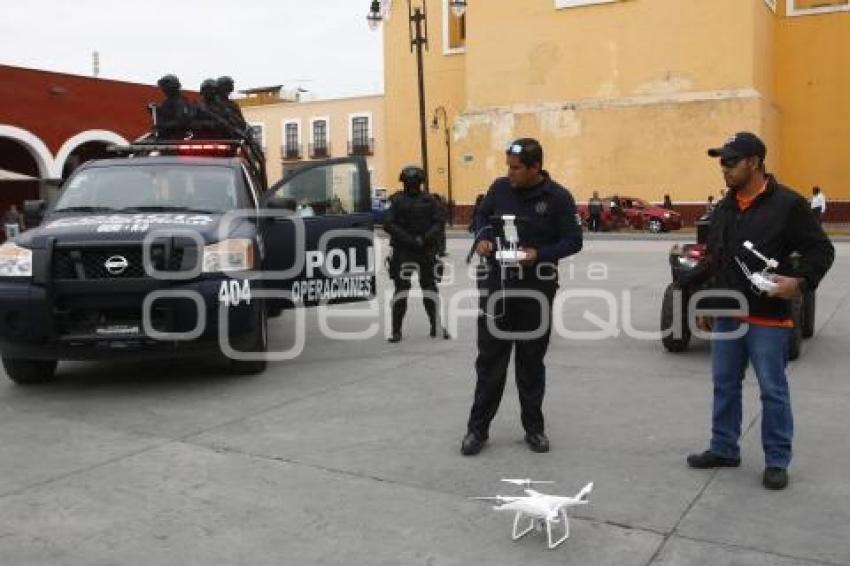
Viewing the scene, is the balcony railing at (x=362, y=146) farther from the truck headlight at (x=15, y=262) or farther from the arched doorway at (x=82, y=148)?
the truck headlight at (x=15, y=262)

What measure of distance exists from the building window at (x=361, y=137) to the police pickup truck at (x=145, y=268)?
54.7 metres

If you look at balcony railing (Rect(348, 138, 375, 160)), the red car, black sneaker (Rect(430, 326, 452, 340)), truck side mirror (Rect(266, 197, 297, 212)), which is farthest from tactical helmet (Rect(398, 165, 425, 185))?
balcony railing (Rect(348, 138, 375, 160))

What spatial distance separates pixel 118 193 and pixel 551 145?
34877 mm

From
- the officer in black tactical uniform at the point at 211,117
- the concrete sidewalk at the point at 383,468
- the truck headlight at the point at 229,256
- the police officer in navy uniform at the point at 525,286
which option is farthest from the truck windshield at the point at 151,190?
the police officer in navy uniform at the point at 525,286

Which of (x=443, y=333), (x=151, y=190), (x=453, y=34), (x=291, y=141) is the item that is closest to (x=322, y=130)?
(x=291, y=141)

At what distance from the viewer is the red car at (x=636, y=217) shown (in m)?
34.6

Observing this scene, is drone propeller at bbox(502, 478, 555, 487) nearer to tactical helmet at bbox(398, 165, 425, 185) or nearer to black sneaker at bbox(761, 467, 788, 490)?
black sneaker at bbox(761, 467, 788, 490)

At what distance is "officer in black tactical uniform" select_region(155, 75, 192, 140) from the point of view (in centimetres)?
966

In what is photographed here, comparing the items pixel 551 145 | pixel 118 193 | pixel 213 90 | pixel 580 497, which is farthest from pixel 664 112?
pixel 580 497

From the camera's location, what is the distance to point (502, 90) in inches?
1671

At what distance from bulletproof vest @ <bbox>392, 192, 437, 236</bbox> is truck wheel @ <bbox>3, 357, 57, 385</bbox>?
3.62 m

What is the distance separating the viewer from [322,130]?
6475 cm

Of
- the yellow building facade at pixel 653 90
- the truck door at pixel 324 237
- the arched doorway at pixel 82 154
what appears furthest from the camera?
the yellow building facade at pixel 653 90

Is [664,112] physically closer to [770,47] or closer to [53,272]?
[770,47]
